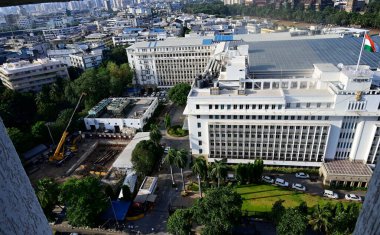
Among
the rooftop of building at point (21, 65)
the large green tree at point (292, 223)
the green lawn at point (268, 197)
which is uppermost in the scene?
the rooftop of building at point (21, 65)

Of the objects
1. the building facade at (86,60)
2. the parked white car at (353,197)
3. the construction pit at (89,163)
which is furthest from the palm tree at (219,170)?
the building facade at (86,60)

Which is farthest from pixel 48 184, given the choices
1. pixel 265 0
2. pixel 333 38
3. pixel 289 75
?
pixel 265 0

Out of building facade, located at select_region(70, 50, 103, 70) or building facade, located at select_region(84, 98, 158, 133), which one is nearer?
building facade, located at select_region(84, 98, 158, 133)

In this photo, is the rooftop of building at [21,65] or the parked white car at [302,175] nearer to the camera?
the parked white car at [302,175]

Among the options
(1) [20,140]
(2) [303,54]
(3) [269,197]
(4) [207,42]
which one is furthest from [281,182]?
(4) [207,42]

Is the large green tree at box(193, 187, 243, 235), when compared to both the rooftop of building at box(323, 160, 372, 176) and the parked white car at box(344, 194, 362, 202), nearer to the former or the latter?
the parked white car at box(344, 194, 362, 202)

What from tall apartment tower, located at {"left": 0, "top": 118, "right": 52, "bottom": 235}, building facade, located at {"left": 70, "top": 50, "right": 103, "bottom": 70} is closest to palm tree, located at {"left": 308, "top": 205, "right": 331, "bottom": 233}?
tall apartment tower, located at {"left": 0, "top": 118, "right": 52, "bottom": 235}

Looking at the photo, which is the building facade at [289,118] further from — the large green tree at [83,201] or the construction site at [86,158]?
the large green tree at [83,201]
